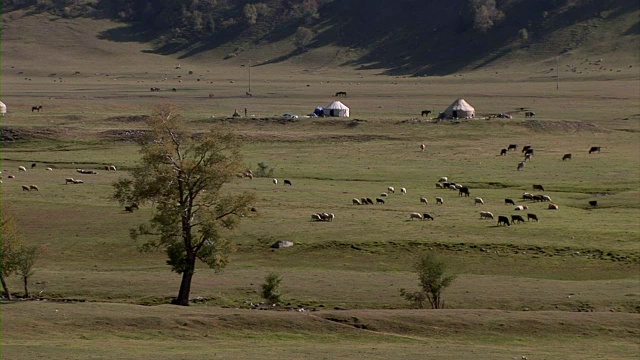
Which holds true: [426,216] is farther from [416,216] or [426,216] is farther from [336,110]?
→ [336,110]

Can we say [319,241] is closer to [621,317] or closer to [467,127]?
[621,317]

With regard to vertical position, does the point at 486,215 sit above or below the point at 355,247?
above

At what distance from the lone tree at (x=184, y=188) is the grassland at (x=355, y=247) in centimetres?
167

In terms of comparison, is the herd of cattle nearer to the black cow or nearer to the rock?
the black cow

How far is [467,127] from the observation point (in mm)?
103875

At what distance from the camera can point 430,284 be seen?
1652 inches

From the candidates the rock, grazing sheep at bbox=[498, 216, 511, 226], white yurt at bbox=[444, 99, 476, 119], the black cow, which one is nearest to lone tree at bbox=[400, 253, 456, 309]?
the rock

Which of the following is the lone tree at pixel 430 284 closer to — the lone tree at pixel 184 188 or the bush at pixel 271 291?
the bush at pixel 271 291

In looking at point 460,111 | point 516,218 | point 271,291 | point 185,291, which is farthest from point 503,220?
point 460,111

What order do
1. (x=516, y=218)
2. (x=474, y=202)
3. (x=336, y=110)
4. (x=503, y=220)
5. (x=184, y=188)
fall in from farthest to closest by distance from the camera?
(x=336, y=110) < (x=474, y=202) < (x=516, y=218) < (x=503, y=220) < (x=184, y=188)

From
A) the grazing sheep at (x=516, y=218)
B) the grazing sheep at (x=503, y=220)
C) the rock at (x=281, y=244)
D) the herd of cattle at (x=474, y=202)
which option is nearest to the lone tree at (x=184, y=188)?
the rock at (x=281, y=244)

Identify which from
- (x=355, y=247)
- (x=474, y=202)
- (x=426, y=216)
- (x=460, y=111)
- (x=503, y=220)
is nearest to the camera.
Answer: (x=355, y=247)

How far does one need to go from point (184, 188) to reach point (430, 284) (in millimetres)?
9319

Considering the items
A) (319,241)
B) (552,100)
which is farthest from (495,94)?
(319,241)
